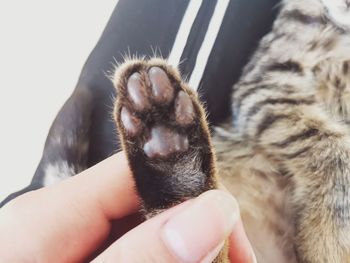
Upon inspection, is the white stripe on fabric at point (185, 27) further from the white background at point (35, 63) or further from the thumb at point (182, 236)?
the thumb at point (182, 236)

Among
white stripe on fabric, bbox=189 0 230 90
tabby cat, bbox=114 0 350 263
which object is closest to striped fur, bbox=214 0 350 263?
tabby cat, bbox=114 0 350 263

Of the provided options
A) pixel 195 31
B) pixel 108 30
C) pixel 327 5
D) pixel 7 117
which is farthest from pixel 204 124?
pixel 7 117

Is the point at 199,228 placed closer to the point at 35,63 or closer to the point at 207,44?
the point at 207,44

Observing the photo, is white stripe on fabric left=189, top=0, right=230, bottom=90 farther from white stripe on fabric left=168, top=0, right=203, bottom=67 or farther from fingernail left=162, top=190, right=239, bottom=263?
fingernail left=162, top=190, right=239, bottom=263

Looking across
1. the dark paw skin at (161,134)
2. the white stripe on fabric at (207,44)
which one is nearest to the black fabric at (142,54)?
the white stripe on fabric at (207,44)

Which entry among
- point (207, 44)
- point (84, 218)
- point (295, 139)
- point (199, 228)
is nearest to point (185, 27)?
point (207, 44)

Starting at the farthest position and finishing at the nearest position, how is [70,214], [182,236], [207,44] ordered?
[207,44] → [70,214] → [182,236]

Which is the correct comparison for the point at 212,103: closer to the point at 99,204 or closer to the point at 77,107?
the point at 77,107
